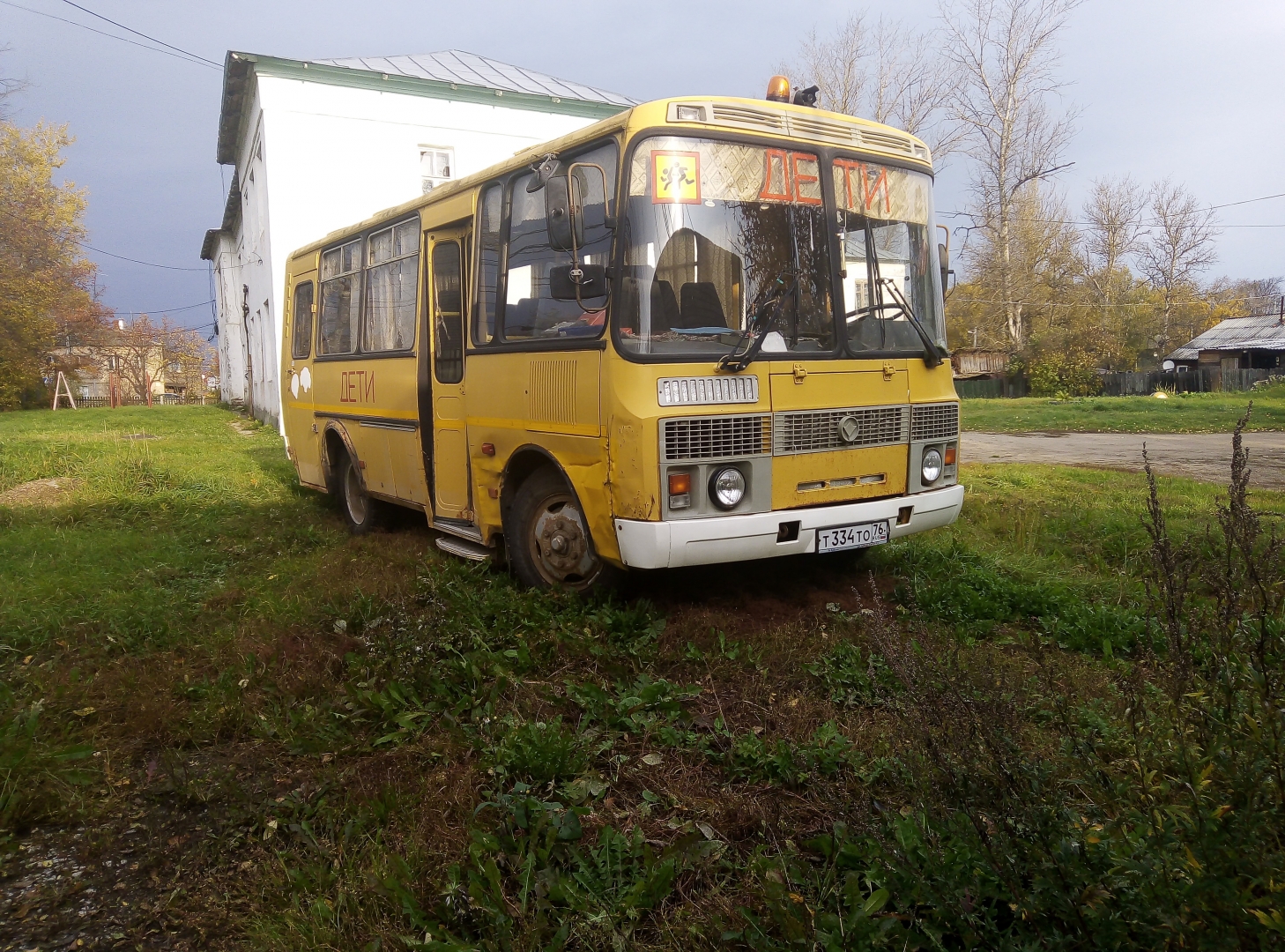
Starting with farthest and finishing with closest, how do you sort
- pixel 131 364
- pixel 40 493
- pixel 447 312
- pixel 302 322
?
1. pixel 131 364
2. pixel 40 493
3. pixel 302 322
4. pixel 447 312

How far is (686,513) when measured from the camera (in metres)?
4.89

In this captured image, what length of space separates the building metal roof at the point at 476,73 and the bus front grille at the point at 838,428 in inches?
738

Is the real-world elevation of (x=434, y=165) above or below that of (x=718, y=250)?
above

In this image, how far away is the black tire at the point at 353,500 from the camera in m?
8.89

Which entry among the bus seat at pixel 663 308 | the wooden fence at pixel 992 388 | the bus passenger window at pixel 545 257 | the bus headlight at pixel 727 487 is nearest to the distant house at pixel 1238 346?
the wooden fence at pixel 992 388

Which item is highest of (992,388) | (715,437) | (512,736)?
(992,388)

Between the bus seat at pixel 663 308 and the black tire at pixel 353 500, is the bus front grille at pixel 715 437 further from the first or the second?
the black tire at pixel 353 500

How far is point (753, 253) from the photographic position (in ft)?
16.9

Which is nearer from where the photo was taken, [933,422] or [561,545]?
[561,545]

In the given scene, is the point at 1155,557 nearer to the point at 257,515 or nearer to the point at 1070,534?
the point at 1070,534

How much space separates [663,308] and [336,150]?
58.2 feet

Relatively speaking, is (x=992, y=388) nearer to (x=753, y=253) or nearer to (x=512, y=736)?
(x=753, y=253)

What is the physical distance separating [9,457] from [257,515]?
5956 millimetres

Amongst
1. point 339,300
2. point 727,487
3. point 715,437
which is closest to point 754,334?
point 715,437
